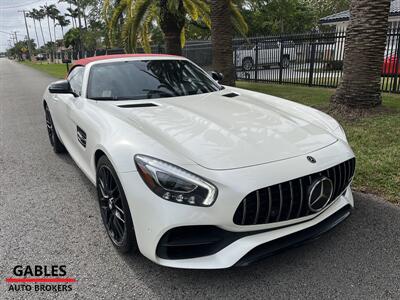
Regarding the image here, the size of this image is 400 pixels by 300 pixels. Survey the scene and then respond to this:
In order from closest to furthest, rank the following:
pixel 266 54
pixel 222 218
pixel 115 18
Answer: pixel 222 218
pixel 115 18
pixel 266 54

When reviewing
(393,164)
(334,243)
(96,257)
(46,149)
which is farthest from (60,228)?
(393,164)

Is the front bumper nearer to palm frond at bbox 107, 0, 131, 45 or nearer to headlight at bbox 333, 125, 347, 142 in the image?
headlight at bbox 333, 125, 347, 142

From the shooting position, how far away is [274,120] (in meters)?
3.08

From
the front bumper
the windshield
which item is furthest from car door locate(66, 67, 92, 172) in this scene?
the front bumper

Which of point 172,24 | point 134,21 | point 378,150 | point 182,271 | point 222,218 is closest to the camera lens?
point 222,218

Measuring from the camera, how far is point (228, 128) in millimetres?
2824

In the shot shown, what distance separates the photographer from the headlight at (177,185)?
2.20 m

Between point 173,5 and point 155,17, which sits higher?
point 173,5

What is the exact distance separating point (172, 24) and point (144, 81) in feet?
29.0

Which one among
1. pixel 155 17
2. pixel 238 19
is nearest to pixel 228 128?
pixel 155 17

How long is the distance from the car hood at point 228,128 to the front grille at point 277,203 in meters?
0.20

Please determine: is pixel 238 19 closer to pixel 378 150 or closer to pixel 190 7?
pixel 190 7

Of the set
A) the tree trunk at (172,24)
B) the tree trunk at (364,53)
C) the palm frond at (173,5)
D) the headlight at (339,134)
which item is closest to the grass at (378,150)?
the tree trunk at (364,53)

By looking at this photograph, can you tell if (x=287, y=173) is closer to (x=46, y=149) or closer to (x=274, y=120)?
(x=274, y=120)
